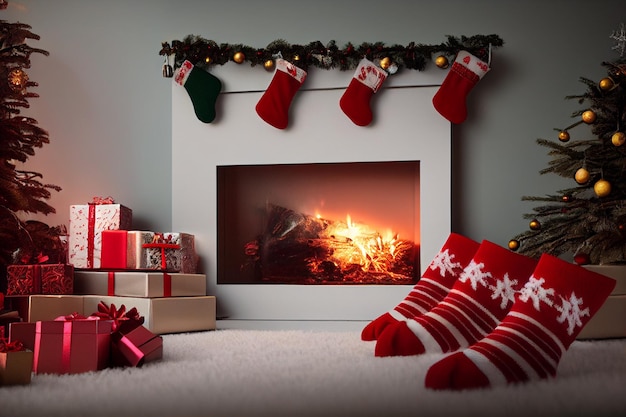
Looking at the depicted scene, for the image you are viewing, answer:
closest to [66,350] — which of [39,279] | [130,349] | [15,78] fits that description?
[130,349]

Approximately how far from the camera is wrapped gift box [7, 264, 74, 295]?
266 centimetres

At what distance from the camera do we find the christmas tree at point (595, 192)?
9.21 feet

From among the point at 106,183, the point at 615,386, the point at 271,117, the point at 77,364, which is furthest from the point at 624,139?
the point at 106,183

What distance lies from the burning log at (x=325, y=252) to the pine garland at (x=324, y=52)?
2.49 feet

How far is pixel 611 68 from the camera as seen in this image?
319cm

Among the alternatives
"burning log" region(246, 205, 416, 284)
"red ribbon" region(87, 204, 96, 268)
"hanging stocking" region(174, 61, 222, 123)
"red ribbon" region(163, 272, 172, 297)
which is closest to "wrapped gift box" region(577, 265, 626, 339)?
"burning log" region(246, 205, 416, 284)

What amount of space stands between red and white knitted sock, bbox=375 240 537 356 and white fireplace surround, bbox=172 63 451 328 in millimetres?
1604

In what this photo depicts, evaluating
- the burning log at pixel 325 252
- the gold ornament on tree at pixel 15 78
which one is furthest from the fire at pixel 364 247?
the gold ornament on tree at pixel 15 78

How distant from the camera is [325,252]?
358cm

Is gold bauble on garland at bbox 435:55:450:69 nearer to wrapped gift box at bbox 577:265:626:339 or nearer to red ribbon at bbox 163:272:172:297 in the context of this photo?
wrapped gift box at bbox 577:265:626:339

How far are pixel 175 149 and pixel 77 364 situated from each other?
2.09 m

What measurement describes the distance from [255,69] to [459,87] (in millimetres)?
996

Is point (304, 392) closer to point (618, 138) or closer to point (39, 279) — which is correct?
point (39, 279)

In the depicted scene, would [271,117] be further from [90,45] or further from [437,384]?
[437,384]
